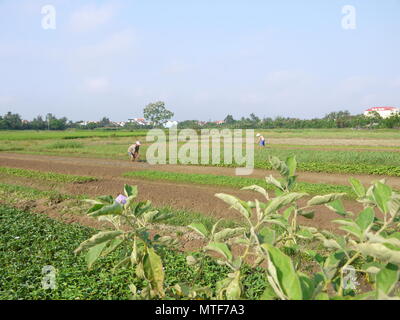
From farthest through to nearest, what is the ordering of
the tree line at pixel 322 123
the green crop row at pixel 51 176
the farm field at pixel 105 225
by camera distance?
the tree line at pixel 322 123
the green crop row at pixel 51 176
the farm field at pixel 105 225

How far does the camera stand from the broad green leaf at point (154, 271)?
3.12 feet

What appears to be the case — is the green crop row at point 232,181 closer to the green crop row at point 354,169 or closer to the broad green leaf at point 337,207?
the green crop row at point 354,169

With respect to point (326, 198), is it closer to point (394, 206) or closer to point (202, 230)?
point (394, 206)

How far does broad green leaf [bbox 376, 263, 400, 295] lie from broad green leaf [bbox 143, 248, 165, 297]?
2.00 ft

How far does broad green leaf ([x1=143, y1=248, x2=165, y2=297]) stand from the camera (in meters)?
0.95

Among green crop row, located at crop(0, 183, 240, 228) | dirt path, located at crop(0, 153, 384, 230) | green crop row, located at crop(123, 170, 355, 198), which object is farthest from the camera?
green crop row, located at crop(123, 170, 355, 198)

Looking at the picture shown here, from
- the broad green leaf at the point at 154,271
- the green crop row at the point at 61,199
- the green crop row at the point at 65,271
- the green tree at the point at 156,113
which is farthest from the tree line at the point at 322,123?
the broad green leaf at the point at 154,271

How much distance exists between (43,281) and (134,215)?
2916 millimetres

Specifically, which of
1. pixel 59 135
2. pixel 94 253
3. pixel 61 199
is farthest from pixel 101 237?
pixel 59 135

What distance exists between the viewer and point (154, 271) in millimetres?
955

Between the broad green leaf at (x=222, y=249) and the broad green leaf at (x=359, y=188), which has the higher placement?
the broad green leaf at (x=359, y=188)

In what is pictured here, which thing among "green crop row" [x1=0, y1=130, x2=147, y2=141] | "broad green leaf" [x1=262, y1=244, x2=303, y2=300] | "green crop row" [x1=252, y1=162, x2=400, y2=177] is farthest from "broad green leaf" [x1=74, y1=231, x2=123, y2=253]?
"green crop row" [x1=0, y1=130, x2=147, y2=141]

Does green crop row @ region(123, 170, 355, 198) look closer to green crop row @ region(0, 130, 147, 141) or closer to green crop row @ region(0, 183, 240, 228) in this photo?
green crop row @ region(0, 183, 240, 228)

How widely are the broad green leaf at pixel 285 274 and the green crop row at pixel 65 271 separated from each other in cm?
152
